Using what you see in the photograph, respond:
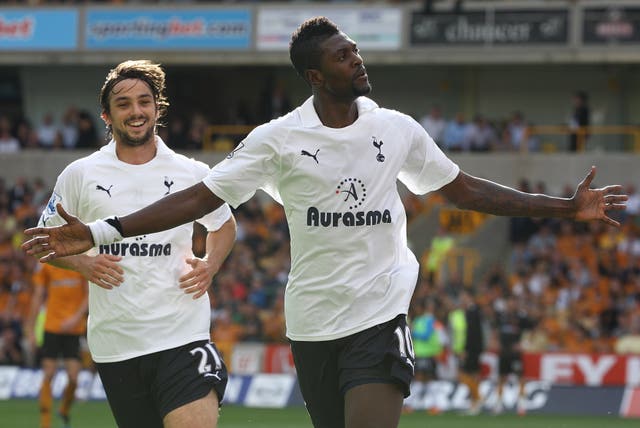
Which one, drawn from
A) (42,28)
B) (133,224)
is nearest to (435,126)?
(42,28)

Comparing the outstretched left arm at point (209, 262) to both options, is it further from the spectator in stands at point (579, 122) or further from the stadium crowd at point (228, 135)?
the spectator in stands at point (579, 122)

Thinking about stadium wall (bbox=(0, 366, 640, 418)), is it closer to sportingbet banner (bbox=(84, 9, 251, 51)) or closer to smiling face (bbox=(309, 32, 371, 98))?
sportingbet banner (bbox=(84, 9, 251, 51))

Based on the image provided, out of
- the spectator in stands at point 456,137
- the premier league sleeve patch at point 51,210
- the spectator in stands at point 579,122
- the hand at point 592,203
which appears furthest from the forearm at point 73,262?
the spectator in stands at point 579,122

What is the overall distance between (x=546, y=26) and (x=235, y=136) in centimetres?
803

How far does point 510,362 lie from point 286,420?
3980mm

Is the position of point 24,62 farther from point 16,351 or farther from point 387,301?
point 387,301

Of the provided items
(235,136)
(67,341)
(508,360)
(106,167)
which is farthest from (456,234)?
(106,167)

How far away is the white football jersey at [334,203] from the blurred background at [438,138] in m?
14.4

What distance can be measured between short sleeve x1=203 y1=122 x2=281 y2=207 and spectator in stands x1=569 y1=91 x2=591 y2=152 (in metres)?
24.9

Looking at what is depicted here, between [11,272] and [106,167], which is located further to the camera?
[11,272]

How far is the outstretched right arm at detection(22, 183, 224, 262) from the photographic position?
6.57 metres

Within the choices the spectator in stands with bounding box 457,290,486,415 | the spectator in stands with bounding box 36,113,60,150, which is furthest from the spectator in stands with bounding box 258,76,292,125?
the spectator in stands with bounding box 457,290,486,415

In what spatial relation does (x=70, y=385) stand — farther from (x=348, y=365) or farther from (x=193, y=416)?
(x=348, y=365)

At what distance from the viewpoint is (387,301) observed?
6.95 m
